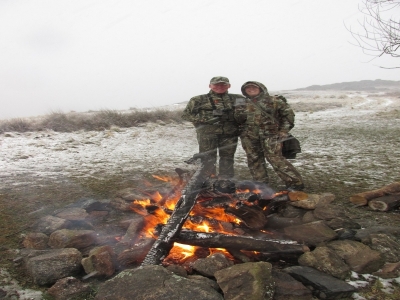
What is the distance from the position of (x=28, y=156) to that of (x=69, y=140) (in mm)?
2380

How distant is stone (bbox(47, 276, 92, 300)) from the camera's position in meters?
2.64

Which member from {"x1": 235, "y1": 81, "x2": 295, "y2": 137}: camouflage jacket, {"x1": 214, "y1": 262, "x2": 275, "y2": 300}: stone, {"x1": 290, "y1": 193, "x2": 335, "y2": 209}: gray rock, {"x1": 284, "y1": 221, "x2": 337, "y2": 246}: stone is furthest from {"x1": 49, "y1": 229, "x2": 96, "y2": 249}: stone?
{"x1": 235, "y1": 81, "x2": 295, "y2": 137}: camouflage jacket

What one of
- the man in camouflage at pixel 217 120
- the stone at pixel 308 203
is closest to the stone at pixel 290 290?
the stone at pixel 308 203

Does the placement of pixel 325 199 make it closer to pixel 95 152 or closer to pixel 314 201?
pixel 314 201

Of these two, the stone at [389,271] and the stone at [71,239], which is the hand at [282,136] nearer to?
the stone at [389,271]

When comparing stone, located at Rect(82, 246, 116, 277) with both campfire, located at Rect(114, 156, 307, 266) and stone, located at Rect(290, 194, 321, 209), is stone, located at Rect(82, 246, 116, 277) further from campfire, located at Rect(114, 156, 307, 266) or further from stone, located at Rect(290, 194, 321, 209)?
stone, located at Rect(290, 194, 321, 209)

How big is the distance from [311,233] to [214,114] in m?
3.20

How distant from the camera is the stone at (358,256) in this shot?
297 cm

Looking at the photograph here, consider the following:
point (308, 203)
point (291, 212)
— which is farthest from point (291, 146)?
point (291, 212)

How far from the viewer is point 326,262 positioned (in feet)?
9.64

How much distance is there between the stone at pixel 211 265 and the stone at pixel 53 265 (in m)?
1.21

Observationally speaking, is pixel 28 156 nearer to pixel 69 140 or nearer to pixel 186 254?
pixel 69 140

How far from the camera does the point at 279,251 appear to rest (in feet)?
10.3

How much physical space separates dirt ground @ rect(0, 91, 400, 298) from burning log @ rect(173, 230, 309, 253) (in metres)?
1.47
